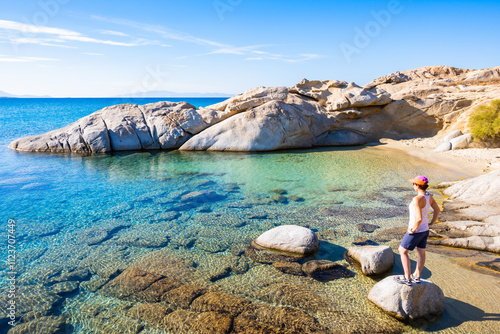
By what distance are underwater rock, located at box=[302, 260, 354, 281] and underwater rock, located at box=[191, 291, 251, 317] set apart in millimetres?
1713

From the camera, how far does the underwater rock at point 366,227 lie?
29.7 feet

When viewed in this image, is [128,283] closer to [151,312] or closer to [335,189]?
[151,312]

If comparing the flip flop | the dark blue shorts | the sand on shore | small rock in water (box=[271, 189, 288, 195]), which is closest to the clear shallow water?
small rock in water (box=[271, 189, 288, 195])

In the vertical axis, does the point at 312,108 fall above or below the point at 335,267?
above

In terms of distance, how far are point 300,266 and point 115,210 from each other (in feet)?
22.8

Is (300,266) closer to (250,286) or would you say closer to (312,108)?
(250,286)

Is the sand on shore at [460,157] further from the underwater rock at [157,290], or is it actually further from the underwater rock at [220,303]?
the underwater rock at [157,290]

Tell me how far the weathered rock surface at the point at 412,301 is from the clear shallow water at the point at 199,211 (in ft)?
0.78

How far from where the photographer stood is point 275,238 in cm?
801

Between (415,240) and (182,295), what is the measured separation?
4.40m

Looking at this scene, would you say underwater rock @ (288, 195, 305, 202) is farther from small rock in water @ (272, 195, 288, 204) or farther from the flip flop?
the flip flop

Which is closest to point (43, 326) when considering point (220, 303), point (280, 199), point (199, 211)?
point (220, 303)

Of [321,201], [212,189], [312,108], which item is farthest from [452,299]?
[312,108]

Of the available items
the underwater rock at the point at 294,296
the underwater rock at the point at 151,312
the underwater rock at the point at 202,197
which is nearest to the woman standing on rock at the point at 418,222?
the underwater rock at the point at 294,296
